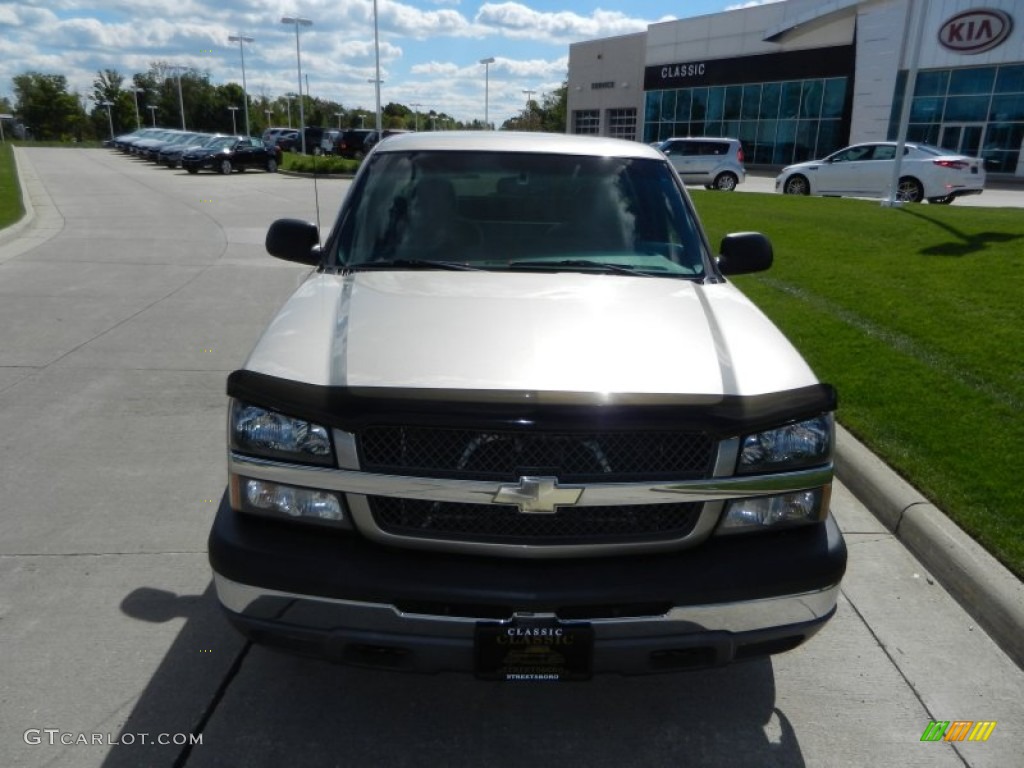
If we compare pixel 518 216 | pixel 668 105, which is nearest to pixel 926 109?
pixel 668 105

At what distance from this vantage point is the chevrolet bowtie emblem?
2.23 m

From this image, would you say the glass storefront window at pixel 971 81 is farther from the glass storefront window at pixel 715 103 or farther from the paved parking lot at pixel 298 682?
the paved parking lot at pixel 298 682

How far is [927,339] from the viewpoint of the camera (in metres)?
6.61

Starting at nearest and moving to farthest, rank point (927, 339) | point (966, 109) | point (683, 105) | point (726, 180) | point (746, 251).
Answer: point (746, 251), point (927, 339), point (726, 180), point (966, 109), point (683, 105)

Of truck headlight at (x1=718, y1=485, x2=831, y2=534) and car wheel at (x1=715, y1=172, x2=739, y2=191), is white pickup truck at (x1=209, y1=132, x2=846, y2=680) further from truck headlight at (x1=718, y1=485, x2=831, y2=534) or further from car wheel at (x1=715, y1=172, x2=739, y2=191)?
car wheel at (x1=715, y1=172, x2=739, y2=191)

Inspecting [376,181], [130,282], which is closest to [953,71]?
[130,282]

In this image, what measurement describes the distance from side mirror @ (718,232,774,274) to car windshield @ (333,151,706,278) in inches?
9.6

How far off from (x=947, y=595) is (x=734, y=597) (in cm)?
183

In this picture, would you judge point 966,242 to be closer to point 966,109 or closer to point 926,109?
point 966,109

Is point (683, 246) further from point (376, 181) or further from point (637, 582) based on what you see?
point (637, 582)

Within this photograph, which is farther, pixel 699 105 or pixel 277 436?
pixel 699 105

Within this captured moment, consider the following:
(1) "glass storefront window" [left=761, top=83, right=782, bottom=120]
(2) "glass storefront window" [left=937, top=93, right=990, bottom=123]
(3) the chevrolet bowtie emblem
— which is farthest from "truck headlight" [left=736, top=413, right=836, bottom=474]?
(1) "glass storefront window" [left=761, top=83, right=782, bottom=120]

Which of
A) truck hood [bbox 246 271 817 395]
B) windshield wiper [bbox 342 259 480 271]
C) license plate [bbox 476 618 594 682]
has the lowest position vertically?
license plate [bbox 476 618 594 682]

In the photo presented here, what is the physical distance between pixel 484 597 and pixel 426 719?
30.5 inches
